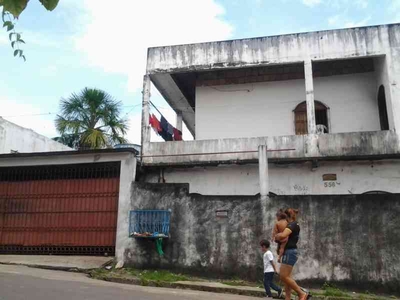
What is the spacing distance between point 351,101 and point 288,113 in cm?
211

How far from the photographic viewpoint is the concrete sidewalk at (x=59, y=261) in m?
9.24

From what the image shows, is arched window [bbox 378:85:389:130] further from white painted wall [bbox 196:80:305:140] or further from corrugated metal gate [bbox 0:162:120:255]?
corrugated metal gate [bbox 0:162:120:255]

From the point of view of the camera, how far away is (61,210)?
10.6 meters

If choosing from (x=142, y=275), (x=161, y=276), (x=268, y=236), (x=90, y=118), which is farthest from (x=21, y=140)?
(x=268, y=236)

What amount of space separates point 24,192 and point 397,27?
12081mm

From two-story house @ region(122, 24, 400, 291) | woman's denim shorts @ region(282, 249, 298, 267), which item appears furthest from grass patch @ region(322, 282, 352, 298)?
woman's denim shorts @ region(282, 249, 298, 267)

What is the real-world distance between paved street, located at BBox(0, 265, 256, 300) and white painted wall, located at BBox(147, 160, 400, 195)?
16.9ft

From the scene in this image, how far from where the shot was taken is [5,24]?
7.26 feet

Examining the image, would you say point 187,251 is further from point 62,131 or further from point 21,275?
point 62,131

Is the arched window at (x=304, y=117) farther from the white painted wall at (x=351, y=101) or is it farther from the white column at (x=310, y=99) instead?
the white column at (x=310, y=99)

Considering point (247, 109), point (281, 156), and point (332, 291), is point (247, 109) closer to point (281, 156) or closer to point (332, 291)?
point (281, 156)

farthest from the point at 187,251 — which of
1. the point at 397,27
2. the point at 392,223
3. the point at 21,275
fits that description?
the point at 397,27

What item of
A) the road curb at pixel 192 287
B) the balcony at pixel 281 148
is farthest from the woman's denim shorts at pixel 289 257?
the balcony at pixel 281 148

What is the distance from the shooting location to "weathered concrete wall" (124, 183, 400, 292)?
838 cm
